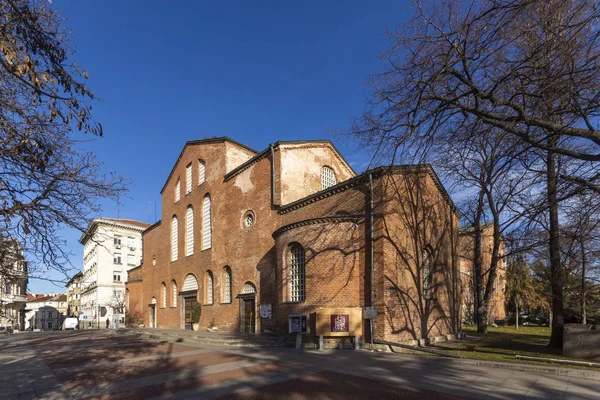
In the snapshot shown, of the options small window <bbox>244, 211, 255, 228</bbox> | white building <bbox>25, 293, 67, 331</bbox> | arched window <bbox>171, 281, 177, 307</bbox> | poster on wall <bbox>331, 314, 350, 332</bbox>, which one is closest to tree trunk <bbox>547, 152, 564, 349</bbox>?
poster on wall <bbox>331, 314, 350, 332</bbox>

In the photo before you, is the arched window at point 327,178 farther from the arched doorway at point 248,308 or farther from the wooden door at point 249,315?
the wooden door at point 249,315

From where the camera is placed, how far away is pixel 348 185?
1723cm

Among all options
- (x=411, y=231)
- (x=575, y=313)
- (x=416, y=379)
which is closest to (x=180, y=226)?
(x=411, y=231)

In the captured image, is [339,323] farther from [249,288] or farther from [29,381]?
[29,381]

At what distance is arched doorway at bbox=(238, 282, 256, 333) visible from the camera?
21656 millimetres

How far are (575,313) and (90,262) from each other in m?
64.6

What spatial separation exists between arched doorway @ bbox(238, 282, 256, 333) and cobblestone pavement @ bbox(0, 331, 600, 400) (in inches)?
289

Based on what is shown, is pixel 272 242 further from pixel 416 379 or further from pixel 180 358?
pixel 416 379

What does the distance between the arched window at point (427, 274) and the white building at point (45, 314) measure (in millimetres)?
73489

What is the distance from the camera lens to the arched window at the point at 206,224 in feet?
89.7

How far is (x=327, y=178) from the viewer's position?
24.4 meters

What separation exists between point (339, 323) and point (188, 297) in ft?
56.6

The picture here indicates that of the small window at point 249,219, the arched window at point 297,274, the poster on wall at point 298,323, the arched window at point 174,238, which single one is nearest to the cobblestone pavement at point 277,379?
the poster on wall at point 298,323

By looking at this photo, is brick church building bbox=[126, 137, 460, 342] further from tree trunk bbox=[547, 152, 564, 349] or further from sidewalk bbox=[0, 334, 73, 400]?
sidewalk bbox=[0, 334, 73, 400]
